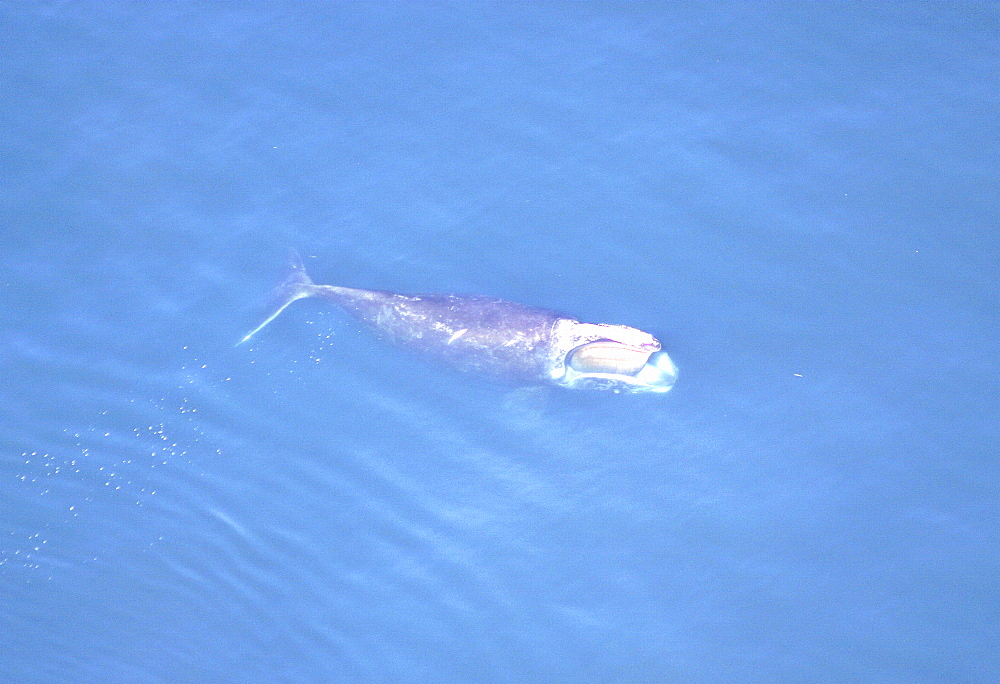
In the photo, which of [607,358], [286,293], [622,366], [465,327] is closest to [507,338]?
[465,327]

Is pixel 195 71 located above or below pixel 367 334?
above

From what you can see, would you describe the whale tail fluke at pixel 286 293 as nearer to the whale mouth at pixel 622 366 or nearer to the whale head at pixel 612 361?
the whale head at pixel 612 361

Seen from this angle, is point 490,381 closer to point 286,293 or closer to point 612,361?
point 612,361

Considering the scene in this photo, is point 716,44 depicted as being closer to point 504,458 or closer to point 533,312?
point 533,312

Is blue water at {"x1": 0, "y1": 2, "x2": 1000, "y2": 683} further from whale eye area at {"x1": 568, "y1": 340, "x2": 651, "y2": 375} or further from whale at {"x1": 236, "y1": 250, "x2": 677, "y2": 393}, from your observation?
whale eye area at {"x1": 568, "y1": 340, "x2": 651, "y2": 375}

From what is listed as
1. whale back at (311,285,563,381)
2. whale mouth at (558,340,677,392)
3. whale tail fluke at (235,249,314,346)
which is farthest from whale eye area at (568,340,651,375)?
whale tail fluke at (235,249,314,346)

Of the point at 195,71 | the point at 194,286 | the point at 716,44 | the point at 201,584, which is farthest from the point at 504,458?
the point at 195,71
